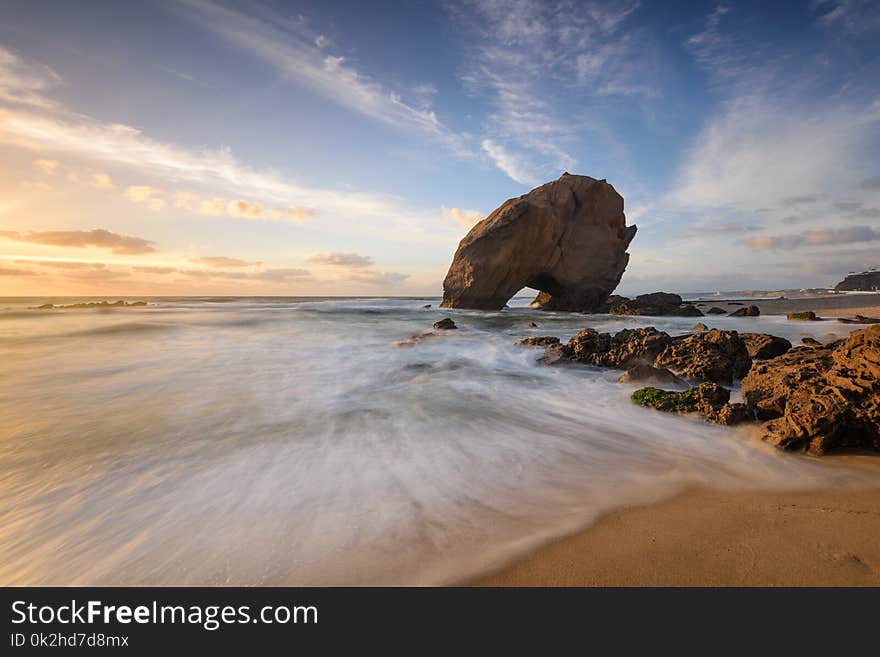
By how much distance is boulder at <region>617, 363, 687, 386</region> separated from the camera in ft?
19.9

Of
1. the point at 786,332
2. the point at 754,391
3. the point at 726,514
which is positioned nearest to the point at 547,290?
the point at 786,332

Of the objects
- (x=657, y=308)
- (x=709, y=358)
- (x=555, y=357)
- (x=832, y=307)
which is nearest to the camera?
(x=709, y=358)

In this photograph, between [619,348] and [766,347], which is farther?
[619,348]

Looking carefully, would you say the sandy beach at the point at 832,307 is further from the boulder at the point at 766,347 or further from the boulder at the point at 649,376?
the boulder at the point at 649,376

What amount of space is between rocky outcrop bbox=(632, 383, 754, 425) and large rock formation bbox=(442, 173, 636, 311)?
21.7 metres

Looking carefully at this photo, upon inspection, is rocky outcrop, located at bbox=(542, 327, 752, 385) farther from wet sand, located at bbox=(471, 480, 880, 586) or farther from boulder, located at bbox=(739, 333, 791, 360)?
wet sand, located at bbox=(471, 480, 880, 586)

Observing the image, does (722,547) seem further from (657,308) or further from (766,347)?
(657,308)

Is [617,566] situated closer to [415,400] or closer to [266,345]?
[415,400]

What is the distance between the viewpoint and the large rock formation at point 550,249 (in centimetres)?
2609

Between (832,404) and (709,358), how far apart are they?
2926 millimetres

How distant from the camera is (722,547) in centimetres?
211

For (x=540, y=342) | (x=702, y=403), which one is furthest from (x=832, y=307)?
(x=702, y=403)

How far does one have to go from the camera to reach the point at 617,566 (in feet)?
6.49
